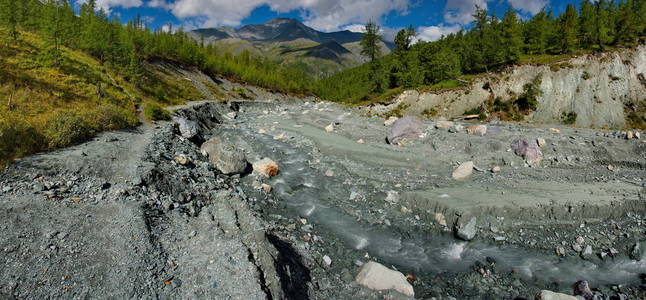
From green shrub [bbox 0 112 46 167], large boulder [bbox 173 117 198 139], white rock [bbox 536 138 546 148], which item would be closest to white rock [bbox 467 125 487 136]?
white rock [bbox 536 138 546 148]

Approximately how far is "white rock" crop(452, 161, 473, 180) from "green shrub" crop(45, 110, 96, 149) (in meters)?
23.0

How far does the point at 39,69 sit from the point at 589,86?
6952 cm


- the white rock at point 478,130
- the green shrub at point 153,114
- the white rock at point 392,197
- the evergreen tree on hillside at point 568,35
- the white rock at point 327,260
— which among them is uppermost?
the evergreen tree on hillside at point 568,35

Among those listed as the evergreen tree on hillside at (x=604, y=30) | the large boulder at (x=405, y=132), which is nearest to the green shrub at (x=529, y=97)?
the evergreen tree on hillside at (x=604, y=30)

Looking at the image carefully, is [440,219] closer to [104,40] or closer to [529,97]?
[529,97]

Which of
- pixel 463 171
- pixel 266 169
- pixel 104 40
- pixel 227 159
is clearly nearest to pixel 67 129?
pixel 227 159

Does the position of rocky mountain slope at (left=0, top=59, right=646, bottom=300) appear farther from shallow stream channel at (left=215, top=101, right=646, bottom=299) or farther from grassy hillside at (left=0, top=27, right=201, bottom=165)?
grassy hillside at (left=0, top=27, right=201, bottom=165)

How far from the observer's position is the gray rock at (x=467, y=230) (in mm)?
12141

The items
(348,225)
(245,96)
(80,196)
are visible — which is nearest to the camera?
(80,196)

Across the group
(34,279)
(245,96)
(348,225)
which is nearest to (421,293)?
(348,225)

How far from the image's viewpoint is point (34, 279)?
20.8ft

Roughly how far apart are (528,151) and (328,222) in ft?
54.1

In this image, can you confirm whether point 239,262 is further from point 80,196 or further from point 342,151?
point 342,151

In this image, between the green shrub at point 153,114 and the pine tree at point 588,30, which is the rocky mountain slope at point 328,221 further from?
the pine tree at point 588,30
